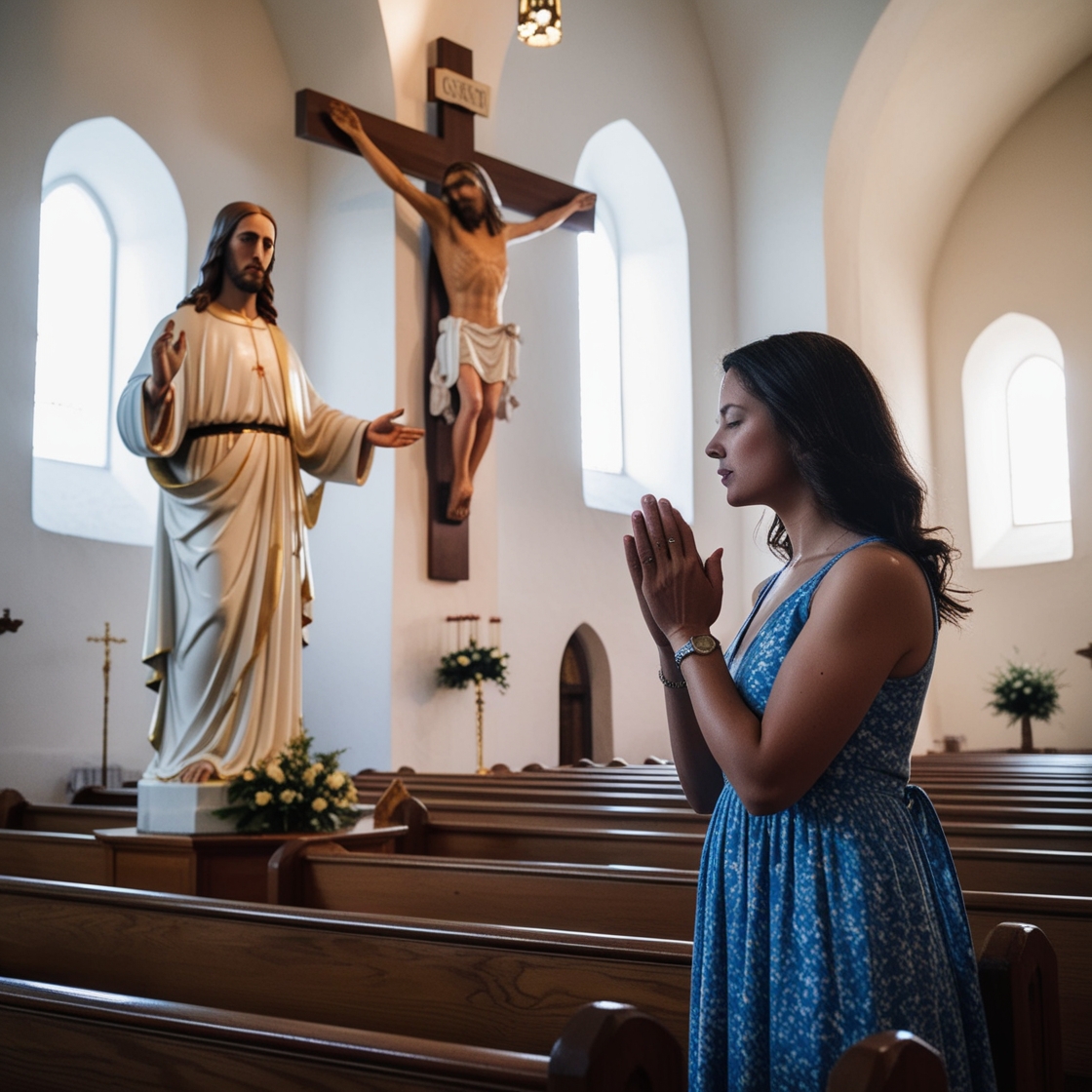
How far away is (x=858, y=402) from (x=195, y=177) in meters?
7.52

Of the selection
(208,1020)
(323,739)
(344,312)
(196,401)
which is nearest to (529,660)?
(323,739)

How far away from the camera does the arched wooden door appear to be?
401 inches

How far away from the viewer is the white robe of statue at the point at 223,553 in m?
4.50

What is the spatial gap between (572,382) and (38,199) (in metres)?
4.32

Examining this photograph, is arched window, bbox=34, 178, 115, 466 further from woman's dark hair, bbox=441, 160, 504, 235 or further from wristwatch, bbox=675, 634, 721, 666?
wristwatch, bbox=675, 634, 721, 666

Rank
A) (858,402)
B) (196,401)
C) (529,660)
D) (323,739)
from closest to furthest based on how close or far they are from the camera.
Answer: (858,402), (196,401), (323,739), (529,660)

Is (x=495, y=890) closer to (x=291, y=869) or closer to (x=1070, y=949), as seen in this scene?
(x=291, y=869)

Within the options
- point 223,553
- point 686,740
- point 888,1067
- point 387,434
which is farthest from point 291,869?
point 888,1067

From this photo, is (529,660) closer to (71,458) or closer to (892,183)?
(71,458)

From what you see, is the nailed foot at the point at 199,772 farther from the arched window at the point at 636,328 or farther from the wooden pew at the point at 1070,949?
the arched window at the point at 636,328

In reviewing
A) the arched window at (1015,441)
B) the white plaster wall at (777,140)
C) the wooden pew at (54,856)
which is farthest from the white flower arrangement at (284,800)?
the arched window at (1015,441)

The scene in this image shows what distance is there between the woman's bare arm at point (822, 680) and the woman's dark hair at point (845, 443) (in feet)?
0.28

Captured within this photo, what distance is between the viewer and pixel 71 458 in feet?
26.0

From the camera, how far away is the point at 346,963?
7.88 ft
